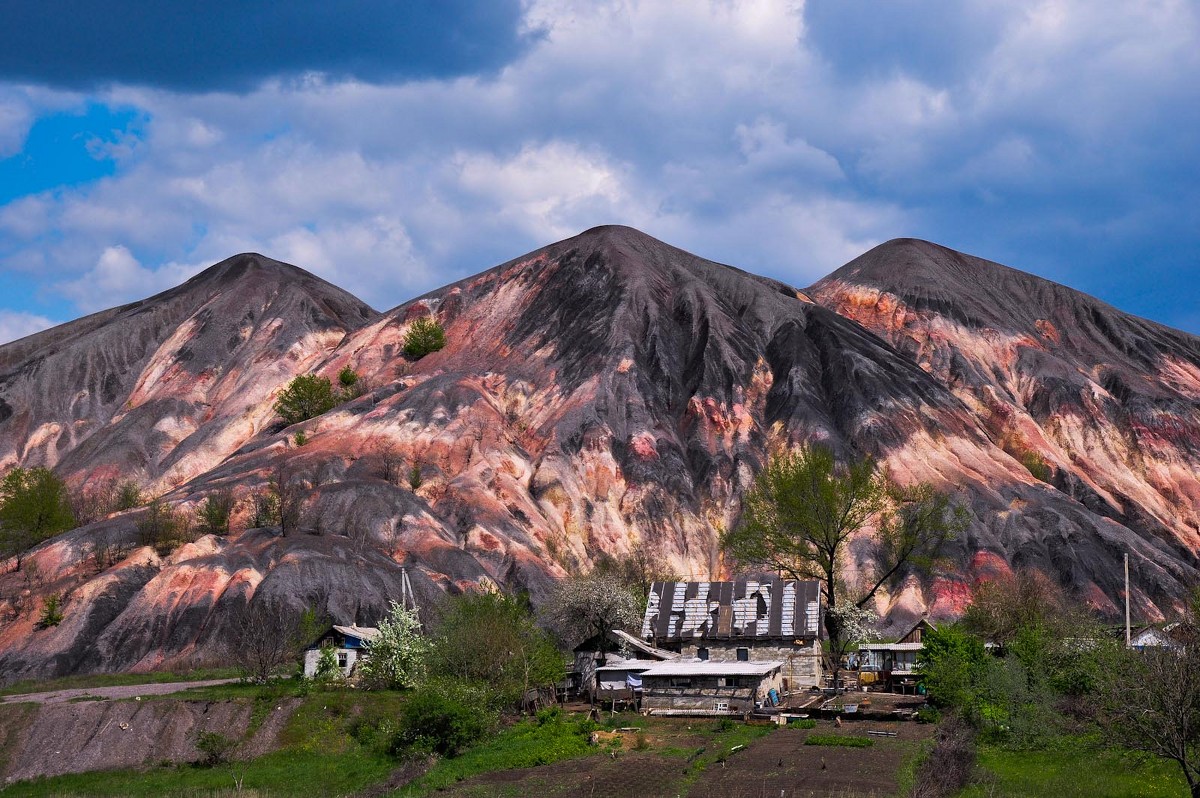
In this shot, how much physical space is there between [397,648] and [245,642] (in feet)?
32.2

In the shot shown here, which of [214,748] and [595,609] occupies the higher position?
[595,609]

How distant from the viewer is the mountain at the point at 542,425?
249ft

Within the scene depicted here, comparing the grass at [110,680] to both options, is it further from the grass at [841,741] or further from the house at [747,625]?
the grass at [841,741]

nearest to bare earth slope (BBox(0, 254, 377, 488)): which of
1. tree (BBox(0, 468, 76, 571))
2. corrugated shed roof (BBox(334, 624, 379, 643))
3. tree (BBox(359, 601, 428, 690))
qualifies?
tree (BBox(0, 468, 76, 571))

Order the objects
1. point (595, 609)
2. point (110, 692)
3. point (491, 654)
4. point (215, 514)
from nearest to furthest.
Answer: point (491, 654), point (110, 692), point (595, 609), point (215, 514)

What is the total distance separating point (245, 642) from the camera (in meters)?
53.9

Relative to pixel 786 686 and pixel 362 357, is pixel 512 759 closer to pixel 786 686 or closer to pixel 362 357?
pixel 786 686

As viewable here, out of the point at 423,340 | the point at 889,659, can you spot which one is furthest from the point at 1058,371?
the point at 423,340

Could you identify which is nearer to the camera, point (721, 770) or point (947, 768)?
point (947, 768)

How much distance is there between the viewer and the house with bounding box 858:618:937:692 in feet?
195

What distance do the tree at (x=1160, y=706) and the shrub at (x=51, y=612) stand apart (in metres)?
60.8

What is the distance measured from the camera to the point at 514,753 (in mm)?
36938

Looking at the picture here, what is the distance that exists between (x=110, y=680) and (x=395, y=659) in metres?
19.1

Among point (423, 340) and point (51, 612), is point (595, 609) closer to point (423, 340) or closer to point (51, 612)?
point (51, 612)
